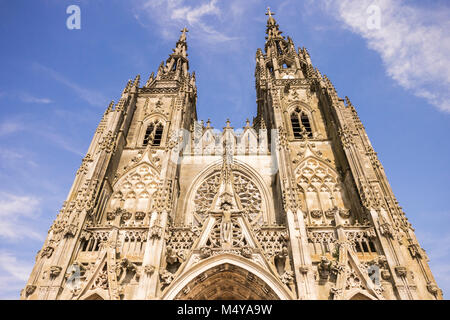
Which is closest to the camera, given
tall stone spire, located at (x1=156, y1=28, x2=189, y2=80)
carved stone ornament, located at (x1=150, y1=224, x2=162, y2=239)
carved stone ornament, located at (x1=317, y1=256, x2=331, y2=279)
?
carved stone ornament, located at (x1=317, y1=256, x2=331, y2=279)

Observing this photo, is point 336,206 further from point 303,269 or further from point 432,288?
point 432,288

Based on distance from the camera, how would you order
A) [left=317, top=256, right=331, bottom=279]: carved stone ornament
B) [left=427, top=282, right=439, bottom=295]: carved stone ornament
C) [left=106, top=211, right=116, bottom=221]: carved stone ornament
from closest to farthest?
1. [left=427, top=282, right=439, bottom=295]: carved stone ornament
2. [left=317, top=256, right=331, bottom=279]: carved stone ornament
3. [left=106, top=211, right=116, bottom=221]: carved stone ornament

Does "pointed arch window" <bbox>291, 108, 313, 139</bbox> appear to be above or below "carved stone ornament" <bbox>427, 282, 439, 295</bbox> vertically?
above

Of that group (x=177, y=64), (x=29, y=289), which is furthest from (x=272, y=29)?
(x=29, y=289)

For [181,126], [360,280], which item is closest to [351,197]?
[360,280]

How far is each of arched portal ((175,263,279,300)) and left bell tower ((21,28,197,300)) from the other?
5.02ft

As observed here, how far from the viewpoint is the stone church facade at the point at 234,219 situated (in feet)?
33.9

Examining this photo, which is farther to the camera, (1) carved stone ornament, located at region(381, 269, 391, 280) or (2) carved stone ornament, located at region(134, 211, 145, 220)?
(2) carved stone ornament, located at region(134, 211, 145, 220)

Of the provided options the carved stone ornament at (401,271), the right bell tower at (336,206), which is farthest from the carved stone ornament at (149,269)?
the carved stone ornament at (401,271)

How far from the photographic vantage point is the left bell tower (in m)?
10.4

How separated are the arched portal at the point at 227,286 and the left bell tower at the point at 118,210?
1529 millimetres

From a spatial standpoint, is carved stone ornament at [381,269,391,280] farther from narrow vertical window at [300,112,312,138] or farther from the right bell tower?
narrow vertical window at [300,112,312,138]

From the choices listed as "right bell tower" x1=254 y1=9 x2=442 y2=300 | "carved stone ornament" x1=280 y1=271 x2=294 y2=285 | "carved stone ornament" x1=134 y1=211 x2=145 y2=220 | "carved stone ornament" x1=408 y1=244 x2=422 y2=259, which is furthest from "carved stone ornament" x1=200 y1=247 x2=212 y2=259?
"carved stone ornament" x1=408 y1=244 x2=422 y2=259
